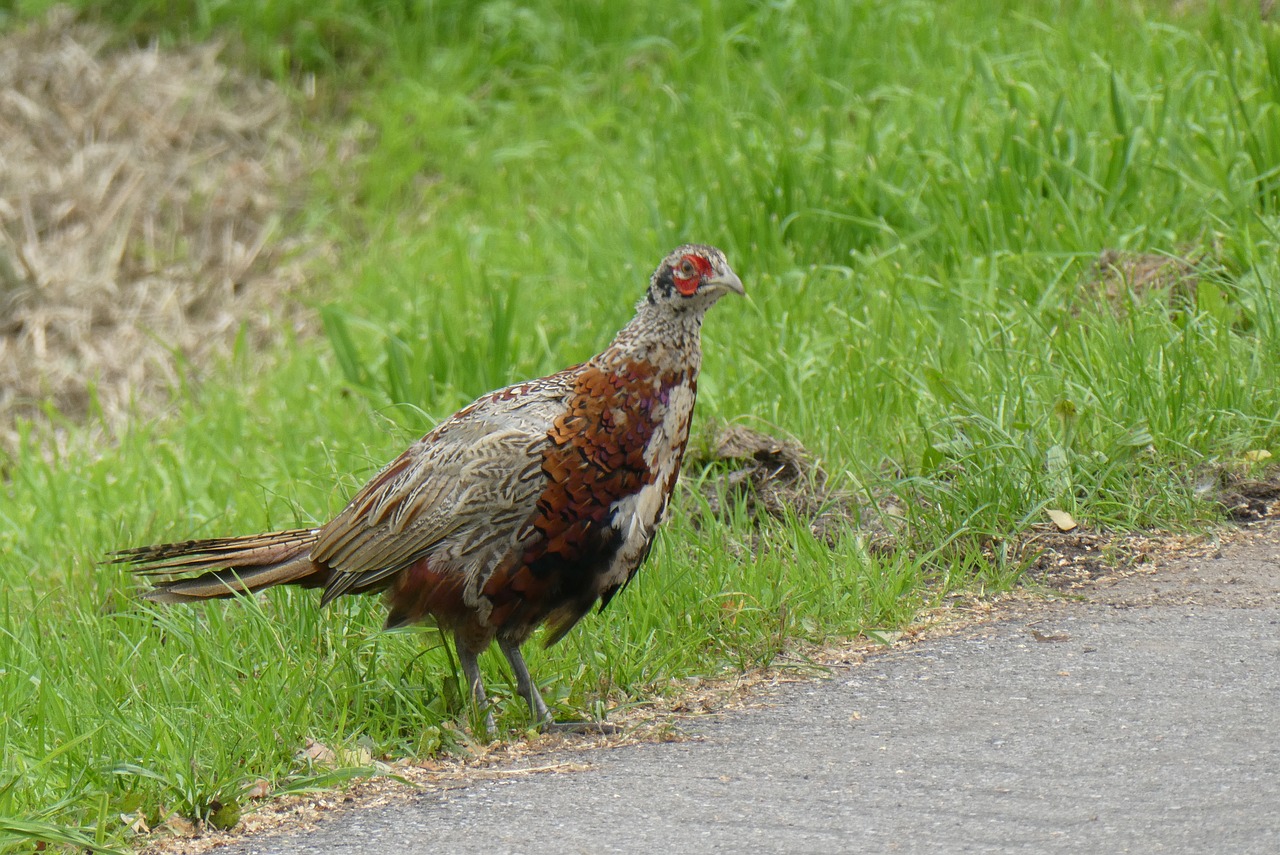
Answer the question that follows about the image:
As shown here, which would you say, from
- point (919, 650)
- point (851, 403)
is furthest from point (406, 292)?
point (919, 650)

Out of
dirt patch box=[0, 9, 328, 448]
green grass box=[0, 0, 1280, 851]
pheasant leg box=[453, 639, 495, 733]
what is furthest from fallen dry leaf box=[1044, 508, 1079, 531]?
dirt patch box=[0, 9, 328, 448]

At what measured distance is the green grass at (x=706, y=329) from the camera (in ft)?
13.2

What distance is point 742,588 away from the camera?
4.27m

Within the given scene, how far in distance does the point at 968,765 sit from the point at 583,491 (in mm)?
1093

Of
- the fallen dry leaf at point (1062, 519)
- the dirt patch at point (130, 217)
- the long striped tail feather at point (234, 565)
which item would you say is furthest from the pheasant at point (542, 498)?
the dirt patch at point (130, 217)

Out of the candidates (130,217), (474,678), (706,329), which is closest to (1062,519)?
(474,678)

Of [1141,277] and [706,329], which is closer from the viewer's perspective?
[1141,277]

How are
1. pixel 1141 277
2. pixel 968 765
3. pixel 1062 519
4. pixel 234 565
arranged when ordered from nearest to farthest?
pixel 968 765 → pixel 234 565 → pixel 1062 519 → pixel 1141 277

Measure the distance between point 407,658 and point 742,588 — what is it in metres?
0.93

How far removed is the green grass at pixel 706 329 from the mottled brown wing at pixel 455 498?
302mm

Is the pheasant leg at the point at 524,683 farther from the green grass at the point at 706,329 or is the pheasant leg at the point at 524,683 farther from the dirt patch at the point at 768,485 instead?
the dirt patch at the point at 768,485

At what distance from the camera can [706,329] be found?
20.8 feet

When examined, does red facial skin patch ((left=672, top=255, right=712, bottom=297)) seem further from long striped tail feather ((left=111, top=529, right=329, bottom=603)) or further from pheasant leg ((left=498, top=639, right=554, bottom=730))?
long striped tail feather ((left=111, top=529, right=329, bottom=603))

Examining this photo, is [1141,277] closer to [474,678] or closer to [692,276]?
[692,276]
